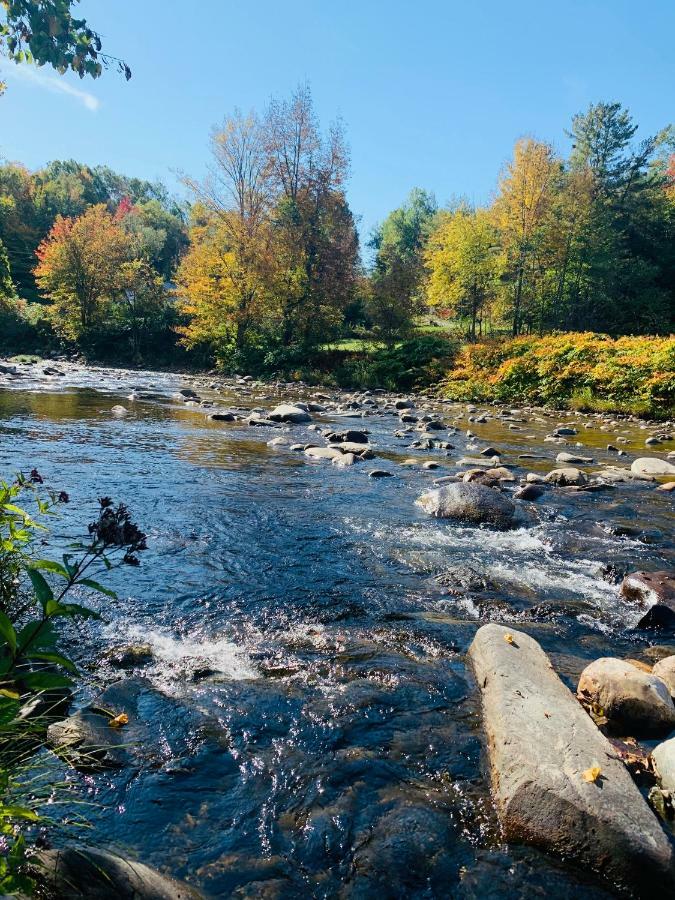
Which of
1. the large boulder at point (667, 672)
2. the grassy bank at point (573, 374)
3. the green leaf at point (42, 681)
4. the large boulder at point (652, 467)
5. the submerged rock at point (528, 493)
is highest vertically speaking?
the grassy bank at point (573, 374)

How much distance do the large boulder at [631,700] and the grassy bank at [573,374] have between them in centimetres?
2066

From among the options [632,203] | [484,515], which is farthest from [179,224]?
[484,515]

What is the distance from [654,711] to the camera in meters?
3.54

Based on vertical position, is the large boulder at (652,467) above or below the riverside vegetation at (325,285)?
below

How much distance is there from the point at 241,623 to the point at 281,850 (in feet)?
7.08

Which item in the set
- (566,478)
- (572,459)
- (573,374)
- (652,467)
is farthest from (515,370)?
(566,478)

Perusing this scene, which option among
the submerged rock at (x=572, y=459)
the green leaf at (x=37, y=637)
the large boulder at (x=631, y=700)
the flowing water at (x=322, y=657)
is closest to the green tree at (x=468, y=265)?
the submerged rock at (x=572, y=459)

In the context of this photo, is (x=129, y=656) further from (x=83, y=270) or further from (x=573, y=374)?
(x=83, y=270)

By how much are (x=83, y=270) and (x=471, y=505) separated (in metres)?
39.2

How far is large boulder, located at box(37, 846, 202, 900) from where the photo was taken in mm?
1834

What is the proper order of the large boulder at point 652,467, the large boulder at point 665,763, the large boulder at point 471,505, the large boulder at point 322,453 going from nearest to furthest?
1. the large boulder at point 665,763
2. the large boulder at point 471,505
3. the large boulder at point 652,467
4. the large boulder at point 322,453

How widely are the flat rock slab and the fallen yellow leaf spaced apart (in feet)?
7.01

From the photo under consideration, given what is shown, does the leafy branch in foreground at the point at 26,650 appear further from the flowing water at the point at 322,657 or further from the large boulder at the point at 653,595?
the large boulder at the point at 653,595

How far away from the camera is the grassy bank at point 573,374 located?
74.1ft
